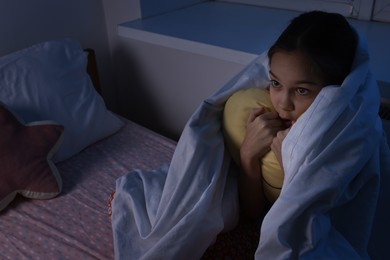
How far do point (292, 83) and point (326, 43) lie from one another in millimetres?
98

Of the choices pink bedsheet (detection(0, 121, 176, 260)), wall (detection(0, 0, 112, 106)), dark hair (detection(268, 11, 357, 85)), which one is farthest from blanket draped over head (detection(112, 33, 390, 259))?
wall (detection(0, 0, 112, 106))

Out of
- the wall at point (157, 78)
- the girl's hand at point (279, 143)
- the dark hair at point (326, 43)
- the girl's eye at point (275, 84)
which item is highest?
the dark hair at point (326, 43)

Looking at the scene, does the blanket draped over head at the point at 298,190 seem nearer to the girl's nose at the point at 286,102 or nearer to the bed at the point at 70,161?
the girl's nose at the point at 286,102

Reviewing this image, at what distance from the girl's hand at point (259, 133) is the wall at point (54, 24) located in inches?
45.7

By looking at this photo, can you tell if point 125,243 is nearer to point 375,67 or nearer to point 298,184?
point 298,184

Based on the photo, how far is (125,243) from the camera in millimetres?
903

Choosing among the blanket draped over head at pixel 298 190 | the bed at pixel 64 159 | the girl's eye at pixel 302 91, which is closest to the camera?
the blanket draped over head at pixel 298 190

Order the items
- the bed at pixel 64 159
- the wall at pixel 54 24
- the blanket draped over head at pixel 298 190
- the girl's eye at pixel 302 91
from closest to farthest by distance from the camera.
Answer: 1. the blanket draped over head at pixel 298 190
2. the girl's eye at pixel 302 91
3. the bed at pixel 64 159
4. the wall at pixel 54 24

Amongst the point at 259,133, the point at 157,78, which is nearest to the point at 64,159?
the point at 157,78

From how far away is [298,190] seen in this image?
0.65 m

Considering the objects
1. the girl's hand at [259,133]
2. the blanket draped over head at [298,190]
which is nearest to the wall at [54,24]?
the blanket draped over head at [298,190]

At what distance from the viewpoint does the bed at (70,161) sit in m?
1.08

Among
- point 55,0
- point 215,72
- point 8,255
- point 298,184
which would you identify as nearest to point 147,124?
point 215,72

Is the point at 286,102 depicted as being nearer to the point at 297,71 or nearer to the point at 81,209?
the point at 297,71
